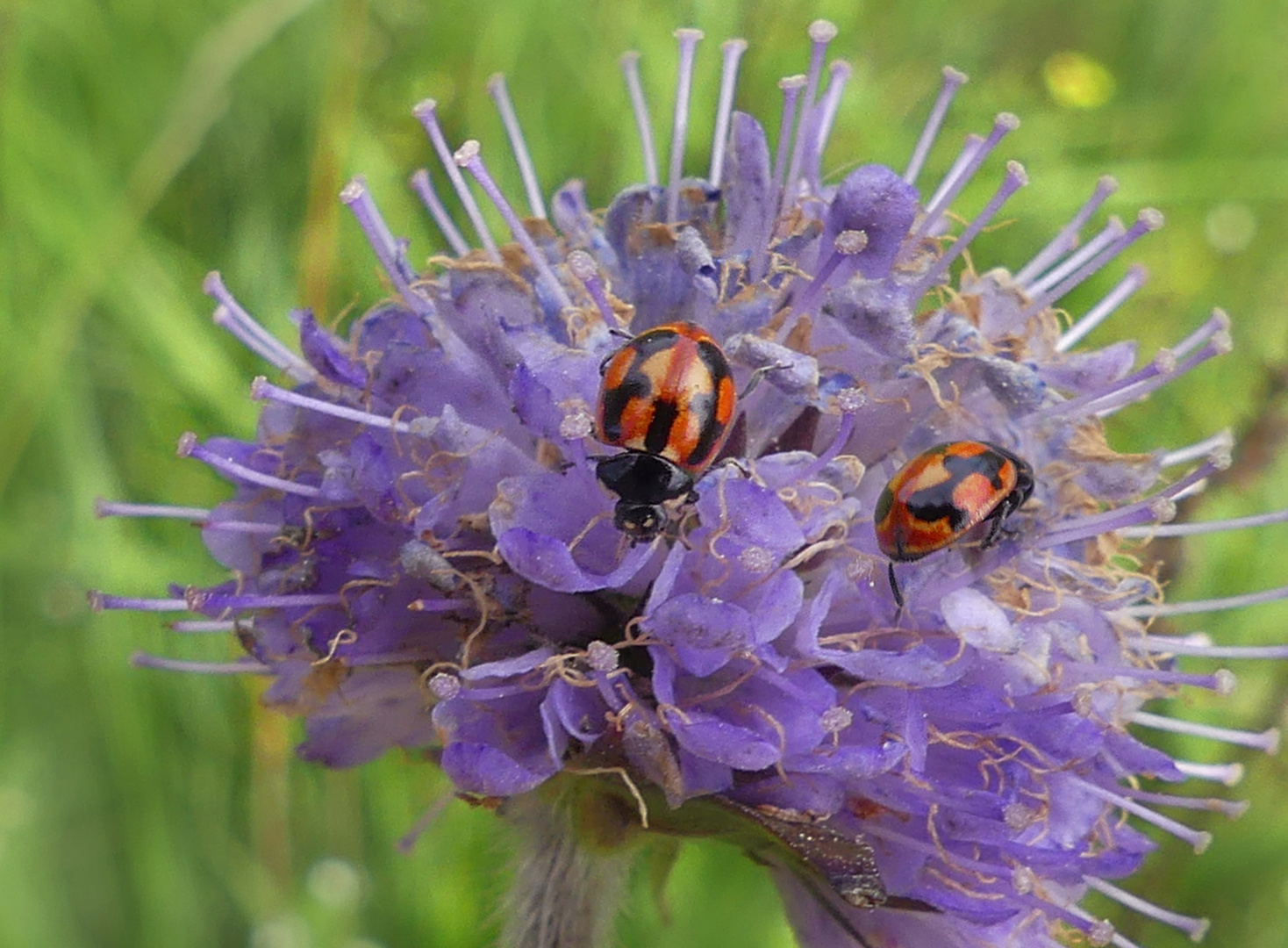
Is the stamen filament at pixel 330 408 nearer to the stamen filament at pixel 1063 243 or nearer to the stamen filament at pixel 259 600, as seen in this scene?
the stamen filament at pixel 259 600

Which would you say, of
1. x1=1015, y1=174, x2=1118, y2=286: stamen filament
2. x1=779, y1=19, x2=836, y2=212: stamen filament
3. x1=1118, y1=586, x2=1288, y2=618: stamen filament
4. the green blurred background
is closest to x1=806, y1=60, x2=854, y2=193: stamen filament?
x1=779, y1=19, x2=836, y2=212: stamen filament

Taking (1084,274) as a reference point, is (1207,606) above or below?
below

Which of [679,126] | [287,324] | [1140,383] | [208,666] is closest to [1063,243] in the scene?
[1140,383]

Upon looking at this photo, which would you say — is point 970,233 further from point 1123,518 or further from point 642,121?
point 642,121

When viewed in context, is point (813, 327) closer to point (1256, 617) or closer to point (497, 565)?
point (497, 565)

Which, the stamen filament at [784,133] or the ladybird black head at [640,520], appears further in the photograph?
the stamen filament at [784,133]

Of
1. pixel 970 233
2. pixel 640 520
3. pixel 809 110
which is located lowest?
pixel 640 520

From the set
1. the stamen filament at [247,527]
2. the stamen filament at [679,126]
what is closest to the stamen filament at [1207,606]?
the stamen filament at [679,126]
